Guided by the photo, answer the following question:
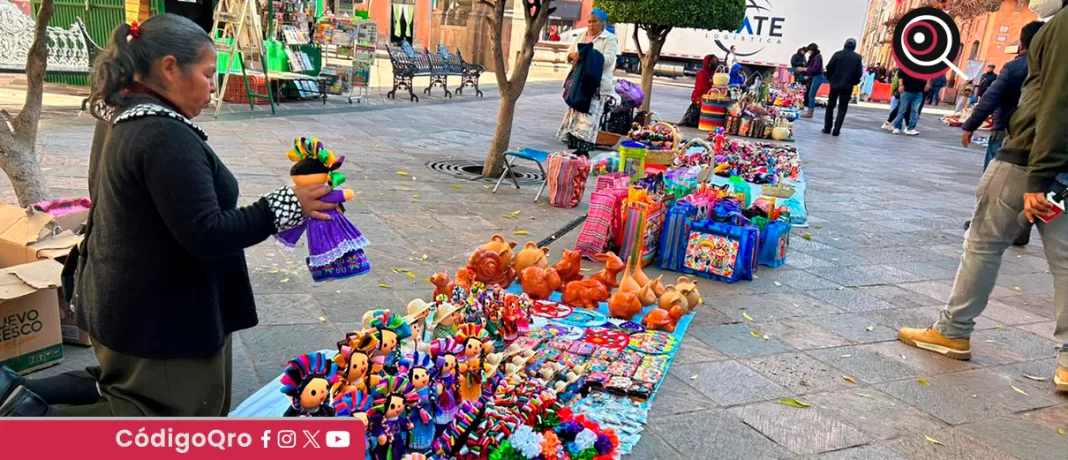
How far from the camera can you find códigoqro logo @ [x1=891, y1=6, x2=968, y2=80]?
7.19 metres

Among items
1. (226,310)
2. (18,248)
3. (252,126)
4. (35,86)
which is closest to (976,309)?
(226,310)

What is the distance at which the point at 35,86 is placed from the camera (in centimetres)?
382

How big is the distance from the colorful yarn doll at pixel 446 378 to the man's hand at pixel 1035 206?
283cm

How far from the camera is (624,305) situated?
13.3ft

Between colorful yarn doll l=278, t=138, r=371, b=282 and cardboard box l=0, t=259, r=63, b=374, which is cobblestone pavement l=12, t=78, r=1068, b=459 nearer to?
cardboard box l=0, t=259, r=63, b=374

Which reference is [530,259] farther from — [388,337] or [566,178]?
[566,178]

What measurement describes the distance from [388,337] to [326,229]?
1.42 feet

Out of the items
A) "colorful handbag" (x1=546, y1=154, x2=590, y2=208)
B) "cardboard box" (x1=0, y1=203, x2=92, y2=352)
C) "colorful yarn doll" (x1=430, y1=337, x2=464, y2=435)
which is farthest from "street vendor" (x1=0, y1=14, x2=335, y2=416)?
"colorful handbag" (x1=546, y1=154, x2=590, y2=208)

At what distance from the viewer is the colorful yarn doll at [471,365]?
254cm

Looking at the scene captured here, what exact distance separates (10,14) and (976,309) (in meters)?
10.3

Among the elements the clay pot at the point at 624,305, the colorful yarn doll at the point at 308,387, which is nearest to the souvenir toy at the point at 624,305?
the clay pot at the point at 624,305

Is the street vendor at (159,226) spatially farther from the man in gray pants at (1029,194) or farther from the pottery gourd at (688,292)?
the man in gray pants at (1029,194)

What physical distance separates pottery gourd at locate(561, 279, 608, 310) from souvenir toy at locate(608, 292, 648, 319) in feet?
0.33

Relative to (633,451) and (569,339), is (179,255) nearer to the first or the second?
(633,451)
